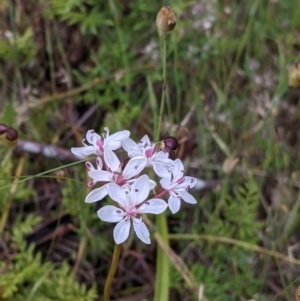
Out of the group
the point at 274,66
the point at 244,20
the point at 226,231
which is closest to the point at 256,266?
the point at 226,231

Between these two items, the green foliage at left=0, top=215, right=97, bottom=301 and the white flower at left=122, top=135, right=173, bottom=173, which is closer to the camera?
the white flower at left=122, top=135, right=173, bottom=173

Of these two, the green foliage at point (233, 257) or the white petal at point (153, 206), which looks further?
the green foliage at point (233, 257)

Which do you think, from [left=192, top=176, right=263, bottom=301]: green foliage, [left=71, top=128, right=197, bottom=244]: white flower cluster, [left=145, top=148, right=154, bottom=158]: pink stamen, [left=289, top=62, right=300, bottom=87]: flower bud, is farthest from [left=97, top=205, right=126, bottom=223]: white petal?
[left=192, top=176, right=263, bottom=301]: green foliage

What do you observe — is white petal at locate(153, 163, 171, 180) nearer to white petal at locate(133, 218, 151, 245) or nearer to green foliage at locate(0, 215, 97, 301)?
white petal at locate(133, 218, 151, 245)

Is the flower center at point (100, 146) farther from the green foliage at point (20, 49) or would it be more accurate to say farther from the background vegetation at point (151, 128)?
the green foliage at point (20, 49)

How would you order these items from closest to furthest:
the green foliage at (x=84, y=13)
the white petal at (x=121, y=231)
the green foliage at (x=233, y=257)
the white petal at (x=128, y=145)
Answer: the white petal at (x=121, y=231), the white petal at (x=128, y=145), the green foliage at (x=233, y=257), the green foliage at (x=84, y=13)

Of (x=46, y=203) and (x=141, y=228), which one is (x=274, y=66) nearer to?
(x=46, y=203)

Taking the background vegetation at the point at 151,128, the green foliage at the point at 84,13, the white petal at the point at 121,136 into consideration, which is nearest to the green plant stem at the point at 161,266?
the background vegetation at the point at 151,128
